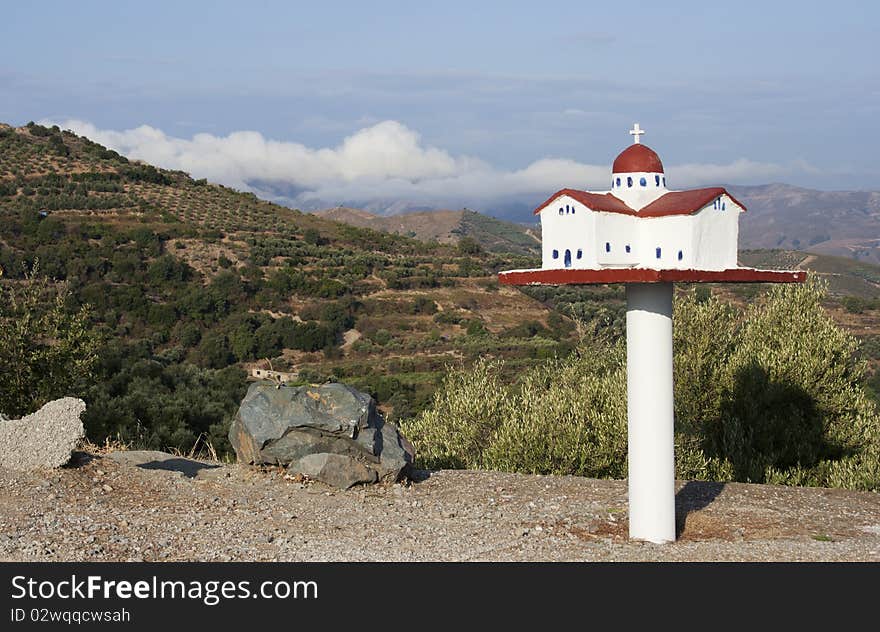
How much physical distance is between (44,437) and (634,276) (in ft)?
25.3

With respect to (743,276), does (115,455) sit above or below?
below

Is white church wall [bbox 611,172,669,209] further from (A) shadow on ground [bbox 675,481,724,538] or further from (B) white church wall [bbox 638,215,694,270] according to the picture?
(A) shadow on ground [bbox 675,481,724,538]

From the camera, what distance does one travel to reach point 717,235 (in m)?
10.0

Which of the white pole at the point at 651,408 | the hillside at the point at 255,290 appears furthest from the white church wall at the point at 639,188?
the hillside at the point at 255,290

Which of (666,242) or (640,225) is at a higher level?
(640,225)

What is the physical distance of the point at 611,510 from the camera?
1173 cm

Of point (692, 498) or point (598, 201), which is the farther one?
point (692, 498)

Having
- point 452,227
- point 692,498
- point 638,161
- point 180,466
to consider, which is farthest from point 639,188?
point 452,227

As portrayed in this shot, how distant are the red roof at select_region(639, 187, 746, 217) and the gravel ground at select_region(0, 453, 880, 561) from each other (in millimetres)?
3539

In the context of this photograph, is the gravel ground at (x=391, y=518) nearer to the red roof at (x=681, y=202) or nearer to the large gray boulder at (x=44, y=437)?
the large gray boulder at (x=44, y=437)

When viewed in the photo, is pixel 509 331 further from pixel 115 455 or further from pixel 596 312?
pixel 115 455

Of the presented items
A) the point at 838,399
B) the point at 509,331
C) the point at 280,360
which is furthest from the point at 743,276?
the point at 509,331

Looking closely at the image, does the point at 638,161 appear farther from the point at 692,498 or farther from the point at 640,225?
the point at 692,498
